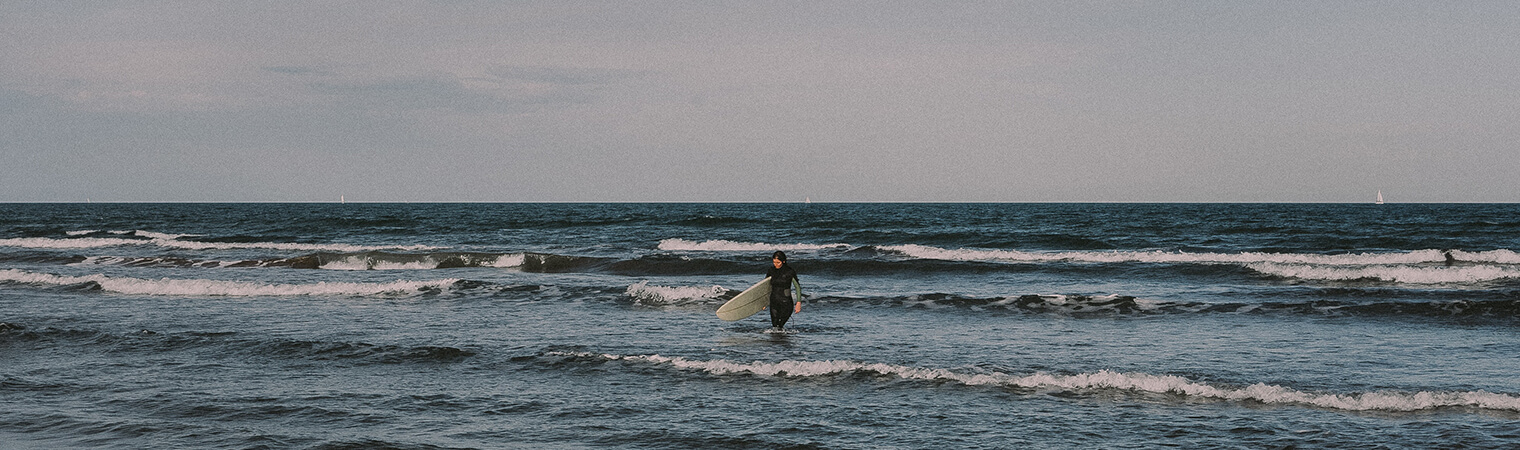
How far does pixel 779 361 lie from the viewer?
13.7m

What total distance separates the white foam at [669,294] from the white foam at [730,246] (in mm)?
19137

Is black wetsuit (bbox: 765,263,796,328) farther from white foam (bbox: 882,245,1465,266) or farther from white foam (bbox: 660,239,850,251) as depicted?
white foam (bbox: 660,239,850,251)

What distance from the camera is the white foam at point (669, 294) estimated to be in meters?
22.2

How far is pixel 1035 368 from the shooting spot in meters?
12.9

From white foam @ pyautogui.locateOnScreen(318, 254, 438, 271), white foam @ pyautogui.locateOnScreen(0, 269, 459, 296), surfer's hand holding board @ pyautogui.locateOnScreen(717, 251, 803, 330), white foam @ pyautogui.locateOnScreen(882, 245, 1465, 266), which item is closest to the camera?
surfer's hand holding board @ pyautogui.locateOnScreen(717, 251, 803, 330)

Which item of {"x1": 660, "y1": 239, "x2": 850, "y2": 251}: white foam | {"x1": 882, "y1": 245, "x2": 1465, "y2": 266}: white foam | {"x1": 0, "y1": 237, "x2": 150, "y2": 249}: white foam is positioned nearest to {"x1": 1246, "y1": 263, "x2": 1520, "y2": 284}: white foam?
{"x1": 882, "y1": 245, "x2": 1465, "y2": 266}: white foam

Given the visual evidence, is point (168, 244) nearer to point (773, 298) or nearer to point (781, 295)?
point (773, 298)

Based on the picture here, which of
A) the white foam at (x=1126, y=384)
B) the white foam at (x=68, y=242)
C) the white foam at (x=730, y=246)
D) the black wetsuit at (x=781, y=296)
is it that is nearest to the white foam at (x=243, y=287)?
the black wetsuit at (x=781, y=296)

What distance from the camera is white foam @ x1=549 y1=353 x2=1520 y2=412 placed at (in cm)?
1044

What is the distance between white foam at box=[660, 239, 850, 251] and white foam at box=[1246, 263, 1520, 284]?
61.2 ft

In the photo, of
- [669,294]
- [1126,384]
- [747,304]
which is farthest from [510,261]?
[1126,384]

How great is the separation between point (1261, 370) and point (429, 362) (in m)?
10.3

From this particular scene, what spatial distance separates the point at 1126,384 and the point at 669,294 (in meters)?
12.4

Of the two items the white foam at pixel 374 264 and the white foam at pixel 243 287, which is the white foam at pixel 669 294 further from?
the white foam at pixel 374 264
